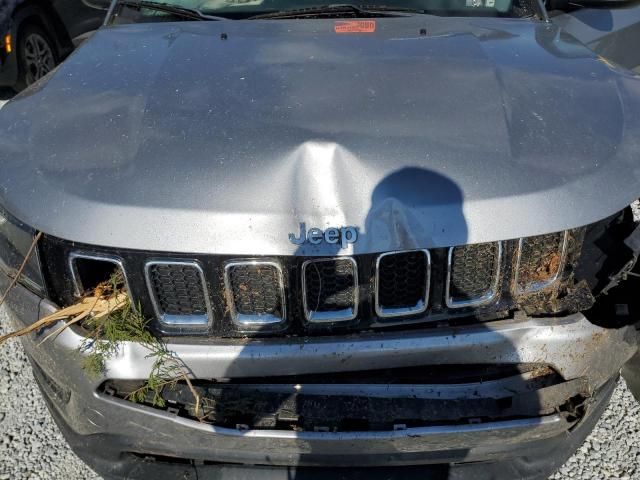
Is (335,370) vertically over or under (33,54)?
Answer: over

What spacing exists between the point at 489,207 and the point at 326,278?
19.2 inches

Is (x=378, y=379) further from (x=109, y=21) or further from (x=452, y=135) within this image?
(x=109, y=21)

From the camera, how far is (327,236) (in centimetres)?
179

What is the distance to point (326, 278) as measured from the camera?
1.90m

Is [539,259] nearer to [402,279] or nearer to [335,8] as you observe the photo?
[402,279]

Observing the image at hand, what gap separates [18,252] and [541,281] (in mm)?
1643

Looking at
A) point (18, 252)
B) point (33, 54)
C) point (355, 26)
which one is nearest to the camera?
point (18, 252)

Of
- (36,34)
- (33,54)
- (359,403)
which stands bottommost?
(33,54)

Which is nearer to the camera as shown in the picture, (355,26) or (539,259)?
(539,259)

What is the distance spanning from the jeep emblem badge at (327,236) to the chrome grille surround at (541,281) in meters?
0.49

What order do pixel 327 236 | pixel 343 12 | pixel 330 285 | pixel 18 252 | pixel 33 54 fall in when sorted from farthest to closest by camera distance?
pixel 33 54 → pixel 343 12 → pixel 18 252 → pixel 330 285 → pixel 327 236

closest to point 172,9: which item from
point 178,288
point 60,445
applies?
point 178,288

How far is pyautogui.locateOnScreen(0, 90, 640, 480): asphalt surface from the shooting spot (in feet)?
8.78

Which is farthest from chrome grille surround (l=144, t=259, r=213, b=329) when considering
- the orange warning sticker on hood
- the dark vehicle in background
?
the dark vehicle in background
